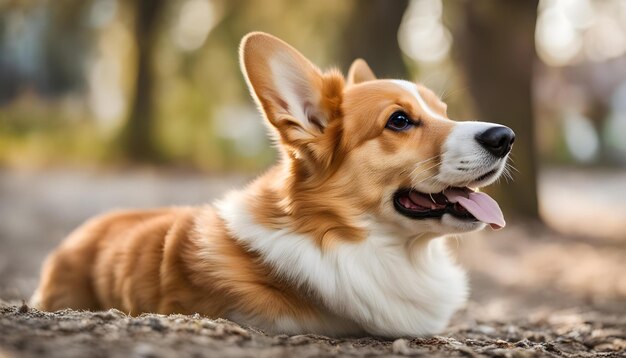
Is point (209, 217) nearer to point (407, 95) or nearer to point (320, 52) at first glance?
point (407, 95)

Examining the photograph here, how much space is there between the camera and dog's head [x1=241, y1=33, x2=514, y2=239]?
3342 mm

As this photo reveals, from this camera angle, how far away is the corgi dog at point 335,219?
10.9 ft

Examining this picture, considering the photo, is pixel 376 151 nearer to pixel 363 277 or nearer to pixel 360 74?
pixel 363 277

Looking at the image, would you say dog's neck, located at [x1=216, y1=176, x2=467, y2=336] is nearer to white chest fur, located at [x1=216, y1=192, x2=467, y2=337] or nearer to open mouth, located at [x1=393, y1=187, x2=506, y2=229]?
white chest fur, located at [x1=216, y1=192, x2=467, y2=337]

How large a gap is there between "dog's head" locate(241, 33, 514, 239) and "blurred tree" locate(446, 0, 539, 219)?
695cm

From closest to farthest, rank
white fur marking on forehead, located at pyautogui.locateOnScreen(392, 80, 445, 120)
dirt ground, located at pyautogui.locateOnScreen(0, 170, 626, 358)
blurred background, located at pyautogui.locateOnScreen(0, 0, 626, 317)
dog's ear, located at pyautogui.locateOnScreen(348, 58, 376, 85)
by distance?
dirt ground, located at pyautogui.locateOnScreen(0, 170, 626, 358), white fur marking on forehead, located at pyautogui.locateOnScreen(392, 80, 445, 120), dog's ear, located at pyautogui.locateOnScreen(348, 58, 376, 85), blurred background, located at pyautogui.locateOnScreen(0, 0, 626, 317)

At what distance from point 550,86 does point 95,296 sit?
2837 cm

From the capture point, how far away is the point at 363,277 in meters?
3.39

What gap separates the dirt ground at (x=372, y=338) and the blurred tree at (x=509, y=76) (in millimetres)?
548

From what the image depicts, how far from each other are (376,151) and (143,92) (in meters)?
16.0

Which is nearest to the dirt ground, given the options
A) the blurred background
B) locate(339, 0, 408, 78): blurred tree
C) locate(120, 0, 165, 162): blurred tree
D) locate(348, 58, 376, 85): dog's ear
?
the blurred background

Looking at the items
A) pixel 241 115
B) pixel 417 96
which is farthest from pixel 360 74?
pixel 241 115

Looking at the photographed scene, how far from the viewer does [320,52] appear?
17125mm

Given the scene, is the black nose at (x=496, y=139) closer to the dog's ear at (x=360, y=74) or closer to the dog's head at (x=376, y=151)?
the dog's head at (x=376, y=151)
